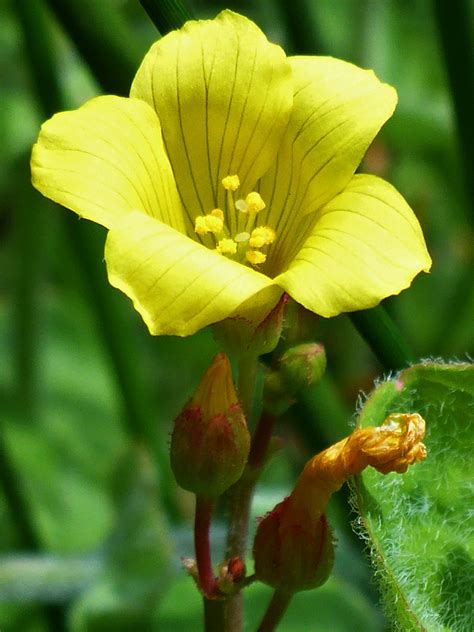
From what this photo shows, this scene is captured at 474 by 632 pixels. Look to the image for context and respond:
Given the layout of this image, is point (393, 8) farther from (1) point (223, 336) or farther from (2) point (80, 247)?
(1) point (223, 336)

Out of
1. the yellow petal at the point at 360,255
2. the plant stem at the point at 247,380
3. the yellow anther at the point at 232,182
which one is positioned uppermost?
the yellow petal at the point at 360,255

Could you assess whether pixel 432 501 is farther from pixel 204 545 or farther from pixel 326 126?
pixel 326 126

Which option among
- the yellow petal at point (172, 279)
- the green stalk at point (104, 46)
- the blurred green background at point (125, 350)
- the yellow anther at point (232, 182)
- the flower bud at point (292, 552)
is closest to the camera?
the yellow petal at point (172, 279)

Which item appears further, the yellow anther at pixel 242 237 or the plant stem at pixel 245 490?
the yellow anther at pixel 242 237

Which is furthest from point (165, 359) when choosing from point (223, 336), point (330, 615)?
point (223, 336)

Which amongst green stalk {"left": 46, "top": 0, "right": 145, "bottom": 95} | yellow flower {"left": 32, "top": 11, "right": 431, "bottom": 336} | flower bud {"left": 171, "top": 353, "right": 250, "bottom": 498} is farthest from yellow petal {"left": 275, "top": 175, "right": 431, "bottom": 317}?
green stalk {"left": 46, "top": 0, "right": 145, "bottom": 95}

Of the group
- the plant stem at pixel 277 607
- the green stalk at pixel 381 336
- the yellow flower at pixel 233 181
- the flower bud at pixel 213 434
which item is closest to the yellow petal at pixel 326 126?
the yellow flower at pixel 233 181

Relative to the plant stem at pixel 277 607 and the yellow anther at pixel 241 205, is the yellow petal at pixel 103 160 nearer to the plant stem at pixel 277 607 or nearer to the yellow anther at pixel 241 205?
the yellow anther at pixel 241 205

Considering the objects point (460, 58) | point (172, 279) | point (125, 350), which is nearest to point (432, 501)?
point (172, 279)
